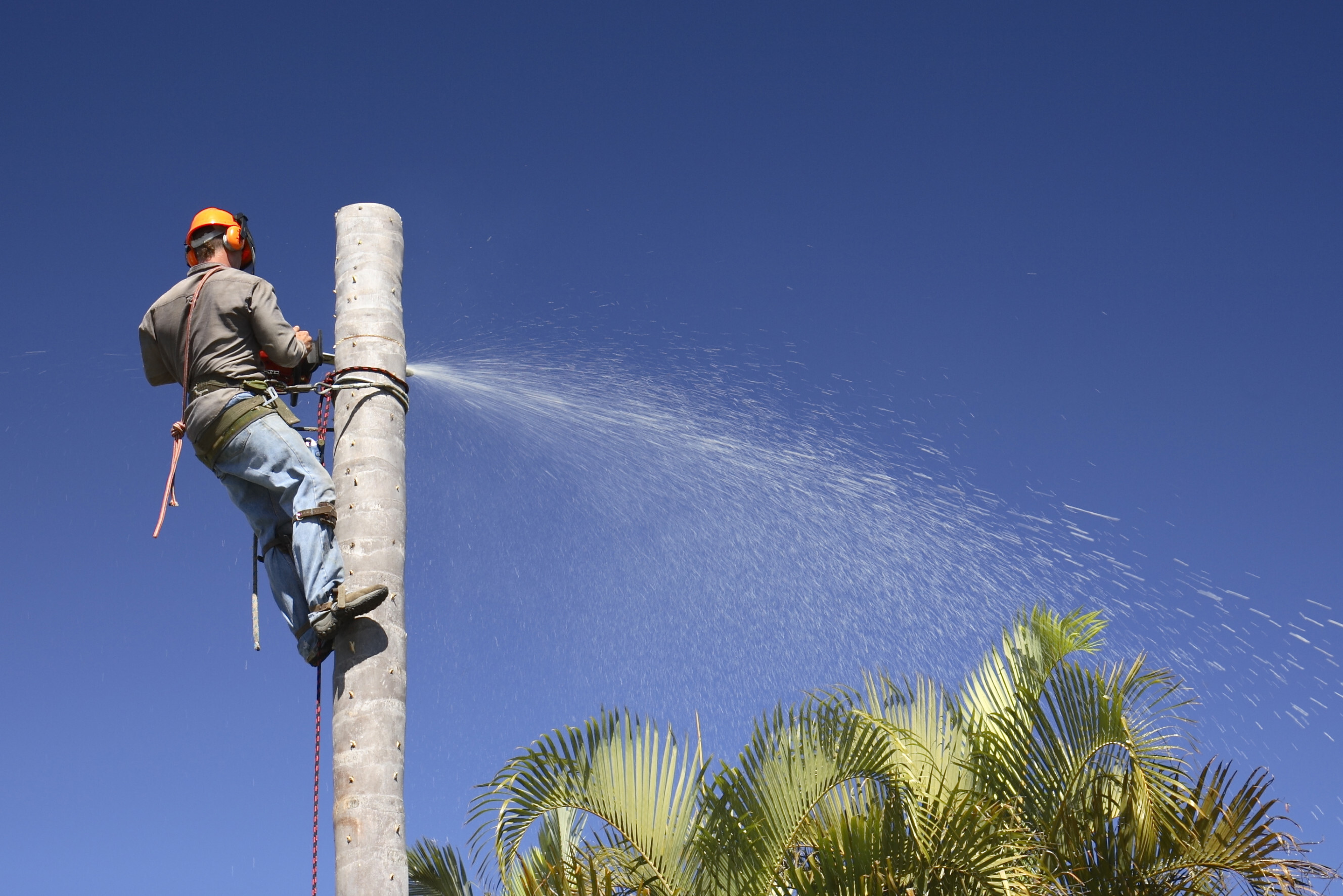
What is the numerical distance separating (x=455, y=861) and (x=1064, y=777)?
3.72 m

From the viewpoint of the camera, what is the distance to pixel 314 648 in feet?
14.4

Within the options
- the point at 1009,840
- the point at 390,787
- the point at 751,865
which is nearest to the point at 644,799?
the point at 751,865

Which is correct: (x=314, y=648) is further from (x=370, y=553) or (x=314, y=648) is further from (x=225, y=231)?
(x=225, y=231)

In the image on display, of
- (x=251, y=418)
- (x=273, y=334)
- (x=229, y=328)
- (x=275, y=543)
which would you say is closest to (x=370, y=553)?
(x=275, y=543)

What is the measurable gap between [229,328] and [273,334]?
19cm

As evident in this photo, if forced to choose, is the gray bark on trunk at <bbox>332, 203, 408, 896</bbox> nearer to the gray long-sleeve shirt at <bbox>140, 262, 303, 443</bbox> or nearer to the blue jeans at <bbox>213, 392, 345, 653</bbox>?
the blue jeans at <bbox>213, 392, 345, 653</bbox>

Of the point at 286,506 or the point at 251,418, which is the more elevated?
the point at 251,418

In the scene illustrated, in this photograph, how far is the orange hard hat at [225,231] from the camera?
17.6 feet

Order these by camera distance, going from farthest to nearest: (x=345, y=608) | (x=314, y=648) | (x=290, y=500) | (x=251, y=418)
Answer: (x=251, y=418) < (x=290, y=500) < (x=314, y=648) < (x=345, y=608)

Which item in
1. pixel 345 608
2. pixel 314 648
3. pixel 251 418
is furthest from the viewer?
pixel 251 418

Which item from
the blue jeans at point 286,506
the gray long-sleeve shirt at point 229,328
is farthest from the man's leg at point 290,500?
the gray long-sleeve shirt at point 229,328

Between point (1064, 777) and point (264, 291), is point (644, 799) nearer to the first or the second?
point (1064, 777)

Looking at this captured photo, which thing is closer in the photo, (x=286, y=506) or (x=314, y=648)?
(x=314, y=648)

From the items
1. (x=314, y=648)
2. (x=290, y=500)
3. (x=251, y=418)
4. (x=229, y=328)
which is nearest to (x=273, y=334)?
(x=229, y=328)
